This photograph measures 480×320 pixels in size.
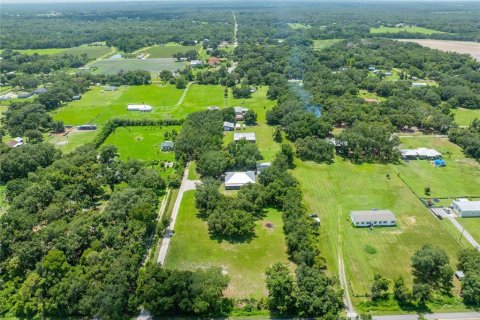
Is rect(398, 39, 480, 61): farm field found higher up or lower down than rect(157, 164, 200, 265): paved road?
higher up

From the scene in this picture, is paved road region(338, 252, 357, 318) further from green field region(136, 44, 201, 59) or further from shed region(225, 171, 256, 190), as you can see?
green field region(136, 44, 201, 59)

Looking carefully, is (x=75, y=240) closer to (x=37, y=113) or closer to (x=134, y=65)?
(x=37, y=113)

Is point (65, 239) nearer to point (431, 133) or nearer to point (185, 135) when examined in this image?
point (185, 135)

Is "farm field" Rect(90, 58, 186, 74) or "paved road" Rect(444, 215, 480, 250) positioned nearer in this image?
"paved road" Rect(444, 215, 480, 250)

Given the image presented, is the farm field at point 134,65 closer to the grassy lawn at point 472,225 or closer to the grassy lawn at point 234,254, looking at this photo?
the grassy lawn at point 234,254

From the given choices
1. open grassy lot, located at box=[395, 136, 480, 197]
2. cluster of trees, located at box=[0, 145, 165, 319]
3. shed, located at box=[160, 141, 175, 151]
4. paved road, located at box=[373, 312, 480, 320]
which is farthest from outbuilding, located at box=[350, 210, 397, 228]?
shed, located at box=[160, 141, 175, 151]

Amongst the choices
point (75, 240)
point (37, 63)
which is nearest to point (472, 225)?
point (75, 240)
